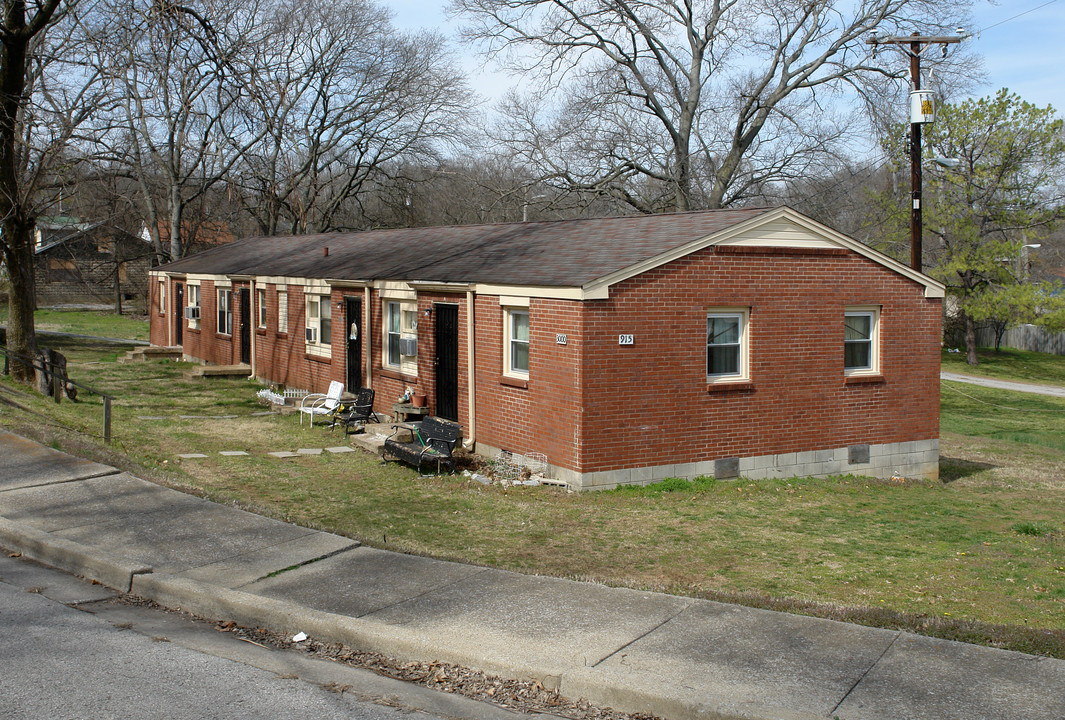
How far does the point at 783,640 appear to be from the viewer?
5.66m

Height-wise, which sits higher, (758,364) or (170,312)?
(170,312)

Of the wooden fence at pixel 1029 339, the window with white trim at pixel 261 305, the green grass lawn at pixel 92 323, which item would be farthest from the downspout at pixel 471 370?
the wooden fence at pixel 1029 339

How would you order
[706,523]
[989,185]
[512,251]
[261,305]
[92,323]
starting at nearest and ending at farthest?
[706,523], [512,251], [261,305], [989,185], [92,323]

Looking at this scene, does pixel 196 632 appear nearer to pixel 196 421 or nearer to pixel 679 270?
pixel 679 270

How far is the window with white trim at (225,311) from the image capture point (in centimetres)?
2538

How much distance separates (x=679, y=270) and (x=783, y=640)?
793cm

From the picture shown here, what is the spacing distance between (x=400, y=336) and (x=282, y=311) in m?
6.44

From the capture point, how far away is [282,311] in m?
22.0

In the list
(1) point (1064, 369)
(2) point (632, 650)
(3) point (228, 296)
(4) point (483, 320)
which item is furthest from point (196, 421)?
(1) point (1064, 369)

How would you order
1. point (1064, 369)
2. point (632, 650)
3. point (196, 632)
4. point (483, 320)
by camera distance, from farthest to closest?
point (1064, 369)
point (483, 320)
point (196, 632)
point (632, 650)

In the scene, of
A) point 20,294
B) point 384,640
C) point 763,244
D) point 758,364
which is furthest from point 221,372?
point 384,640

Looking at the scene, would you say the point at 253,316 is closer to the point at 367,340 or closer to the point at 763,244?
the point at 367,340

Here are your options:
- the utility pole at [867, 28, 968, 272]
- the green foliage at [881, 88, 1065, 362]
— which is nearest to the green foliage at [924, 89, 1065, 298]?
the green foliage at [881, 88, 1065, 362]

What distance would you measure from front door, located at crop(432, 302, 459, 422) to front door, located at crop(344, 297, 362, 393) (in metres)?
3.35
